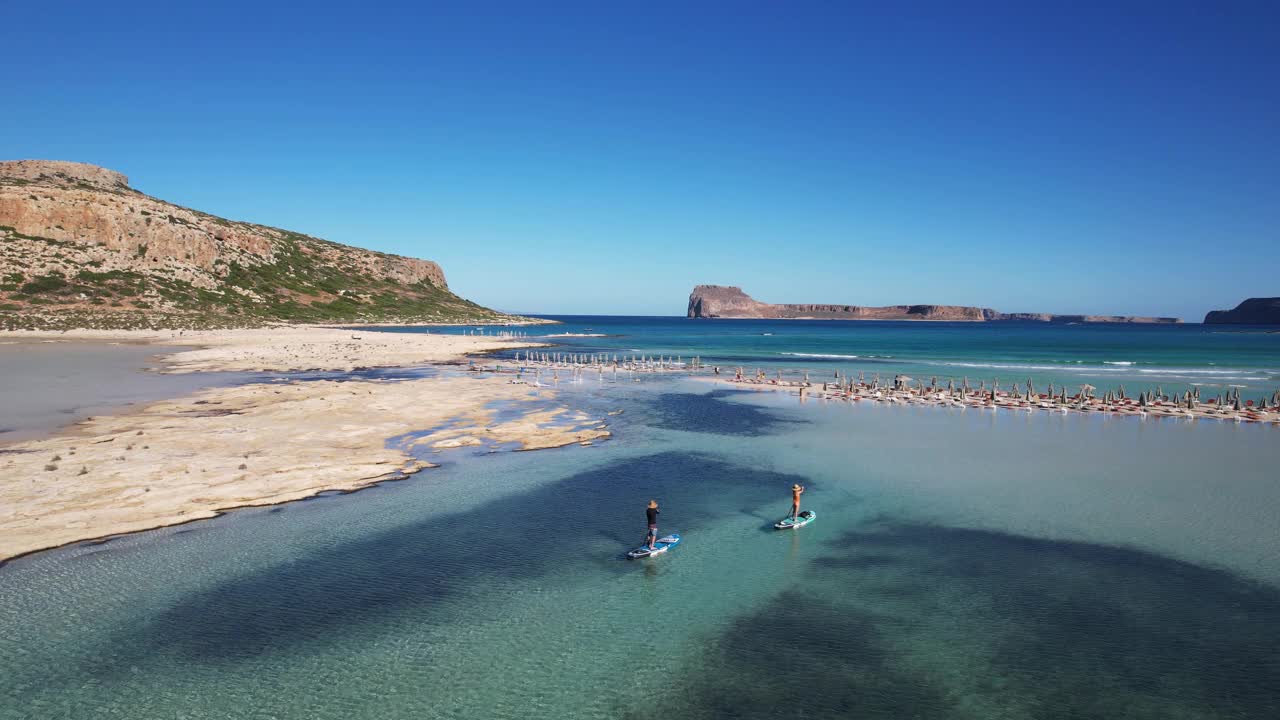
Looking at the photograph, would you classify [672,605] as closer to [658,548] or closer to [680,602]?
[680,602]

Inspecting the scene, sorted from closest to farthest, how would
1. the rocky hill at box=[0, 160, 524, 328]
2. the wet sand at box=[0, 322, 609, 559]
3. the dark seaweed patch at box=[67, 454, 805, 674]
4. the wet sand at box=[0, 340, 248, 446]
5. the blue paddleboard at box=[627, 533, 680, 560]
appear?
the dark seaweed patch at box=[67, 454, 805, 674], the blue paddleboard at box=[627, 533, 680, 560], the wet sand at box=[0, 322, 609, 559], the wet sand at box=[0, 340, 248, 446], the rocky hill at box=[0, 160, 524, 328]

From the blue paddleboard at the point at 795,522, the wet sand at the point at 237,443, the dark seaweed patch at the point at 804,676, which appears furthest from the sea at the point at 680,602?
the wet sand at the point at 237,443

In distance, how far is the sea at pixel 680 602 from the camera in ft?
44.6

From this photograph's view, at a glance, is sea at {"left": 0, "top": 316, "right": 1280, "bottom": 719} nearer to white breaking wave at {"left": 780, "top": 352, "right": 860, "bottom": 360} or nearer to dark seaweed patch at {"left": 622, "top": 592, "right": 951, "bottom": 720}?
dark seaweed patch at {"left": 622, "top": 592, "right": 951, "bottom": 720}

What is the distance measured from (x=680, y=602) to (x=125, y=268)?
162035 mm

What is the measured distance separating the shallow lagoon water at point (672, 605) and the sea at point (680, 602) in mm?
85

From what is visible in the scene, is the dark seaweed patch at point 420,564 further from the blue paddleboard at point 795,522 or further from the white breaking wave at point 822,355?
the white breaking wave at point 822,355

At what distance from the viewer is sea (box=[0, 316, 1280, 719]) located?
44.6ft

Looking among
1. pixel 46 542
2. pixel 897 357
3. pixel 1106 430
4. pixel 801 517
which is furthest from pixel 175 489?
pixel 897 357

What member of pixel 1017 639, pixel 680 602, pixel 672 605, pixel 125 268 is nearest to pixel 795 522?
pixel 680 602

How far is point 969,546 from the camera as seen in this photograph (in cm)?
2223

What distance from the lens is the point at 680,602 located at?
18.0 meters

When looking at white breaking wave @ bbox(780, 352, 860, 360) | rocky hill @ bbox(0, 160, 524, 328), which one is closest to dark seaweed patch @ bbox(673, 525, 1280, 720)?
white breaking wave @ bbox(780, 352, 860, 360)

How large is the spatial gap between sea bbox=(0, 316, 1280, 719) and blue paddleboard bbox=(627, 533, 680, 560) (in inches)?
13.3
